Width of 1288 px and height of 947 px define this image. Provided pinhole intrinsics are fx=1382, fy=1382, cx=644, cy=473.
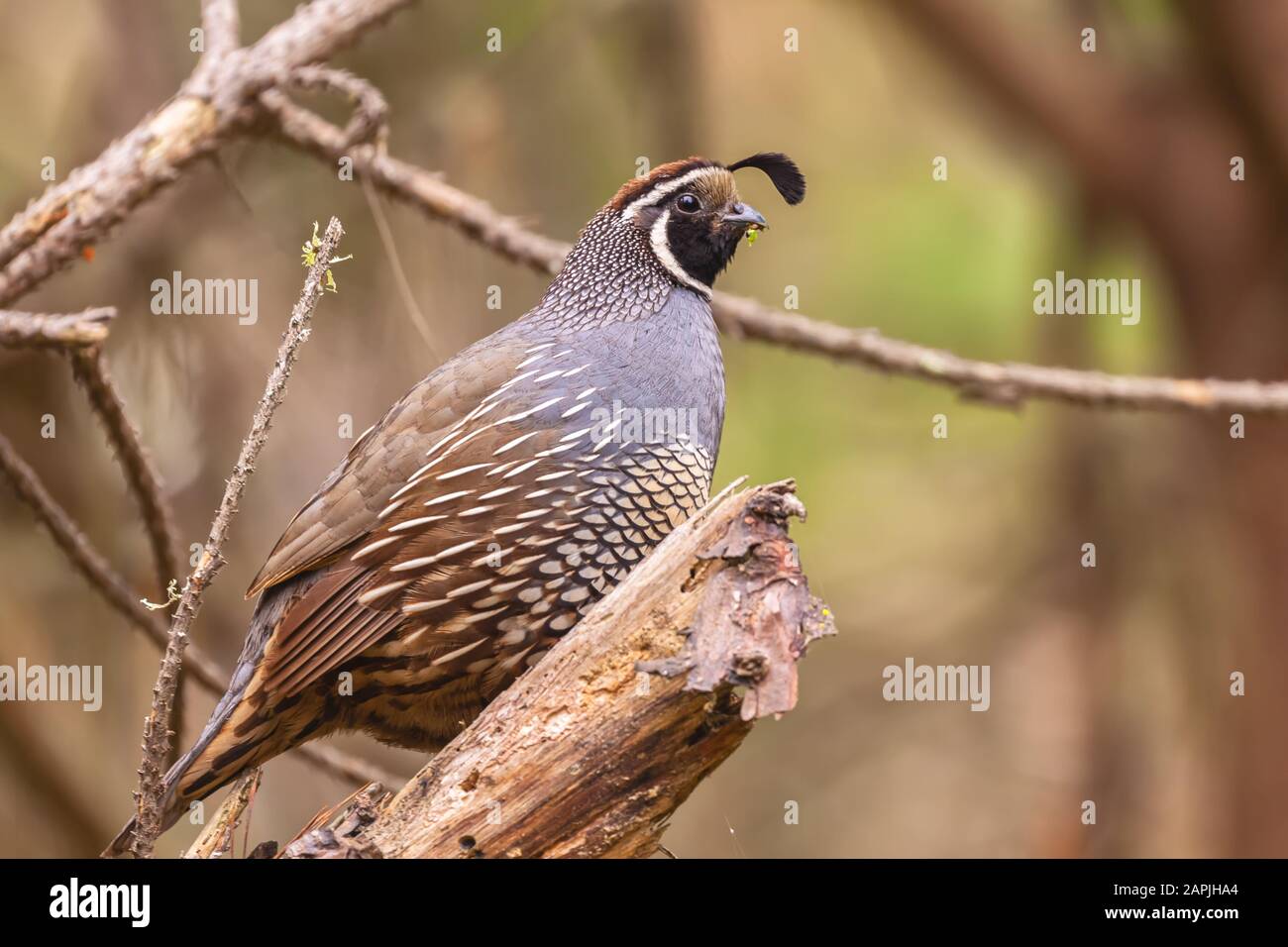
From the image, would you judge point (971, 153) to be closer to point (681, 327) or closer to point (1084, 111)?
point (1084, 111)

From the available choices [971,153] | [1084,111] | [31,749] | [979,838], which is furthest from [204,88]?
[979,838]

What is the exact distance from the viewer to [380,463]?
341cm

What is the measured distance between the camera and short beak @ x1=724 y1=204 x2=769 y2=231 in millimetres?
3732

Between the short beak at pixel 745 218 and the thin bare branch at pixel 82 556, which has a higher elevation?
the short beak at pixel 745 218

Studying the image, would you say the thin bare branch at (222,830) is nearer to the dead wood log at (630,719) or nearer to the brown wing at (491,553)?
the brown wing at (491,553)

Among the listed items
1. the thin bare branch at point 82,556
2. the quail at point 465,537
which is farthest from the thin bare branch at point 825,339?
the thin bare branch at point 82,556

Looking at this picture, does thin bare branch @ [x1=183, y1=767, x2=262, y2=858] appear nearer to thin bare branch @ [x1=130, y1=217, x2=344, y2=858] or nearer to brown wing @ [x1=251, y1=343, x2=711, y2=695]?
brown wing @ [x1=251, y1=343, x2=711, y2=695]

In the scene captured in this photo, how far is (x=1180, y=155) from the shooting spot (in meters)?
6.05

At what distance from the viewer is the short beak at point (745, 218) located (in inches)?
147

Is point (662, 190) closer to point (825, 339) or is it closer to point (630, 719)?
point (825, 339)

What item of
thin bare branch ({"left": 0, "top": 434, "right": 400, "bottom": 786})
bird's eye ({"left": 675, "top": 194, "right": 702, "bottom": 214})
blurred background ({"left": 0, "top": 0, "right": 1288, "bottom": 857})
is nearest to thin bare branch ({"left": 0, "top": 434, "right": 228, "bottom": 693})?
thin bare branch ({"left": 0, "top": 434, "right": 400, "bottom": 786})

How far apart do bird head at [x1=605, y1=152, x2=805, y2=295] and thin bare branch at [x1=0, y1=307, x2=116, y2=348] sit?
1433 millimetres

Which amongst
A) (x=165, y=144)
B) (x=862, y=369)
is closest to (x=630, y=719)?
(x=165, y=144)

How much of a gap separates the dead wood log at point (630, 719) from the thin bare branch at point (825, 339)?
4.93ft
